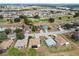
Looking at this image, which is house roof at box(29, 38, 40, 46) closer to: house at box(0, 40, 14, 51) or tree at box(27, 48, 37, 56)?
tree at box(27, 48, 37, 56)

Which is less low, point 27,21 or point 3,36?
point 27,21

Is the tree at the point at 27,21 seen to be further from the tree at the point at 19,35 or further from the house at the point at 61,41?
the house at the point at 61,41

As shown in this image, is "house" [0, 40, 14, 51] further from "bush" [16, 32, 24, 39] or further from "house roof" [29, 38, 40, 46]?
"house roof" [29, 38, 40, 46]

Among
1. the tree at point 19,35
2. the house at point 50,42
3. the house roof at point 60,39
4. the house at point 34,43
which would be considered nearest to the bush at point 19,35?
the tree at point 19,35

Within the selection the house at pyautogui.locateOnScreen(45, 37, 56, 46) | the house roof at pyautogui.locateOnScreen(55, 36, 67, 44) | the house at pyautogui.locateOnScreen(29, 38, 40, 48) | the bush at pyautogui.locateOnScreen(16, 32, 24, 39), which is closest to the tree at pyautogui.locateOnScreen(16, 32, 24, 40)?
the bush at pyautogui.locateOnScreen(16, 32, 24, 39)

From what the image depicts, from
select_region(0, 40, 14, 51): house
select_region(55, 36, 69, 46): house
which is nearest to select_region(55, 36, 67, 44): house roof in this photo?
select_region(55, 36, 69, 46): house

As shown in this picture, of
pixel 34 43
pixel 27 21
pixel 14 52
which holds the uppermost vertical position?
pixel 27 21

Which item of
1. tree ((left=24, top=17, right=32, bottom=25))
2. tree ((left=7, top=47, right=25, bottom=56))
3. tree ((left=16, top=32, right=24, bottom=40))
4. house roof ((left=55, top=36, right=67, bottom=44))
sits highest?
tree ((left=24, top=17, right=32, bottom=25))

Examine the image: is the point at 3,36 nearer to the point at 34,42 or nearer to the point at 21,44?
the point at 21,44

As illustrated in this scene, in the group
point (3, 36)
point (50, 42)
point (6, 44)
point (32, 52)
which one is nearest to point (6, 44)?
point (6, 44)

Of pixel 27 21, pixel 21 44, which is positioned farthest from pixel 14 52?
pixel 27 21

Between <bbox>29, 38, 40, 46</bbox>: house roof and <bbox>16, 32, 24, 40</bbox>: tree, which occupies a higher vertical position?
<bbox>16, 32, 24, 40</bbox>: tree
